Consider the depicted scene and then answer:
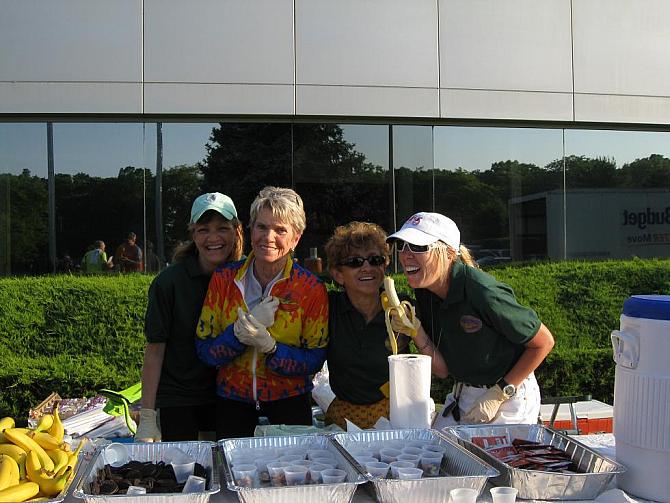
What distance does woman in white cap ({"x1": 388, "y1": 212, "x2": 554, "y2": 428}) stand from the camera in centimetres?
283

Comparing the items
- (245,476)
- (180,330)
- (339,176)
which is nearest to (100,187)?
(339,176)

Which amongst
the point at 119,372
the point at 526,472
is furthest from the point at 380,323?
the point at 119,372

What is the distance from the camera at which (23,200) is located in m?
8.59

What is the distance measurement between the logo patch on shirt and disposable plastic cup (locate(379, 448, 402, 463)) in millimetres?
715

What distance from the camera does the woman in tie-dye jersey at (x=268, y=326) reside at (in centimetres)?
289

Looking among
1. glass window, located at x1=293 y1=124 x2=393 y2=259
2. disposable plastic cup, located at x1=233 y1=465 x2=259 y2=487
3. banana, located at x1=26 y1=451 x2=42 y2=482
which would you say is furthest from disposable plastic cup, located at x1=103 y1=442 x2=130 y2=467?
glass window, located at x1=293 y1=124 x2=393 y2=259

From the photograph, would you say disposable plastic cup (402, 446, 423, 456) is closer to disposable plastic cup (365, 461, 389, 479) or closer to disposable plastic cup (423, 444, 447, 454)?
disposable plastic cup (423, 444, 447, 454)

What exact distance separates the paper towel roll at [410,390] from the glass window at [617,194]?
7.39m

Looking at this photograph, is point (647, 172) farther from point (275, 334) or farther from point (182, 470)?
point (182, 470)

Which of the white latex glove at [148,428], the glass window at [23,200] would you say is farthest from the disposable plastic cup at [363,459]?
the glass window at [23,200]

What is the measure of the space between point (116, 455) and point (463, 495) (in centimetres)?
110

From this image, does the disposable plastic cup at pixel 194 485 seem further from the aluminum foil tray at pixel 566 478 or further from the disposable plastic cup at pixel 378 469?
the aluminum foil tray at pixel 566 478

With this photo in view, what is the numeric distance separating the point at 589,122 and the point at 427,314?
691 cm

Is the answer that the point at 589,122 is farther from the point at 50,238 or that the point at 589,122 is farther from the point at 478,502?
the point at 478,502
